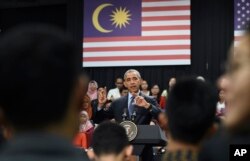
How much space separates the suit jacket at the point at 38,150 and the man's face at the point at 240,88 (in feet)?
1.09

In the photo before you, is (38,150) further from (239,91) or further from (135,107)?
(135,107)

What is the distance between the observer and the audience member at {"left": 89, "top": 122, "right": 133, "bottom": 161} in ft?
9.75

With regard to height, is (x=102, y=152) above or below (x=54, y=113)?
below

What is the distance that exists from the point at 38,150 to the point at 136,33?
41.8 ft

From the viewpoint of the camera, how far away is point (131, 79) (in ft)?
18.5

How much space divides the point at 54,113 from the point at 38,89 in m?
0.05

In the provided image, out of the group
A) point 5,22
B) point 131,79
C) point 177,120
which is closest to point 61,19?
point 5,22

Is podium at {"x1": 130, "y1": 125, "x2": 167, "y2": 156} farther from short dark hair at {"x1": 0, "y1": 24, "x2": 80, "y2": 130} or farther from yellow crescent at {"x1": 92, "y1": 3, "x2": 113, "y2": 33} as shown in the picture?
yellow crescent at {"x1": 92, "y1": 3, "x2": 113, "y2": 33}

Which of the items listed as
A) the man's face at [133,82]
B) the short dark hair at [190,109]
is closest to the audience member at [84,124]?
the man's face at [133,82]

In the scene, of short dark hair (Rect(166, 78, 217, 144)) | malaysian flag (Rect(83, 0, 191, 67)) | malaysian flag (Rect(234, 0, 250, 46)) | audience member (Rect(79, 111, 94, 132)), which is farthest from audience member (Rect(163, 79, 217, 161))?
malaysian flag (Rect(83, 0, 191, 67))

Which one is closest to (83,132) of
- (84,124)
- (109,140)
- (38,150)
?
(84,124)

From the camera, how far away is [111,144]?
3098mm

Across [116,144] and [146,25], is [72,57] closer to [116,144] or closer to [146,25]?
[116,144]

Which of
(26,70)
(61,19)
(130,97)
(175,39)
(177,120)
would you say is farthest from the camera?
(61,19)
